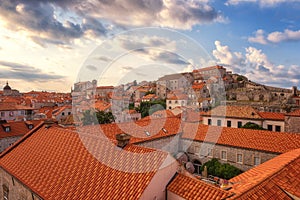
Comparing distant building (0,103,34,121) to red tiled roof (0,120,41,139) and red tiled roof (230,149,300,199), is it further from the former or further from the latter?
red tiled roof (230,149,300,199)

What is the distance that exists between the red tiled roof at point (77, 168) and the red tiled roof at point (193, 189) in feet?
3.62

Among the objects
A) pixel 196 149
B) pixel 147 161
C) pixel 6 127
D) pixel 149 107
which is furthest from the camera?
pixel 149 107

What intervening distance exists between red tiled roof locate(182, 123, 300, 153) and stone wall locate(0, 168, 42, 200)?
55.6 ft

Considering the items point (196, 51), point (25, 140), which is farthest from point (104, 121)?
point (196, 51)

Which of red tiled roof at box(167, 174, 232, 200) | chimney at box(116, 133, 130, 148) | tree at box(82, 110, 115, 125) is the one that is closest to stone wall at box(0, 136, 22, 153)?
tree at box(82, 110, 115, 125)

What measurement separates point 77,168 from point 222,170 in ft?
46.7

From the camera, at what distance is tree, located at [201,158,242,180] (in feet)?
61.1

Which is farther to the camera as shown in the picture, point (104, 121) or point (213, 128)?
point (104, 121)

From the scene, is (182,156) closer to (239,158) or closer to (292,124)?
(239,158)

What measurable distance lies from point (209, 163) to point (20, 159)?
1643 cm

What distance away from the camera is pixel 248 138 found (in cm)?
2033

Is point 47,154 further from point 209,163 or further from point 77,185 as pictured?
point 209,163

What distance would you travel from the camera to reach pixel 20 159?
39.6 feet

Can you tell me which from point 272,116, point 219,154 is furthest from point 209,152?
point 272,116
